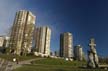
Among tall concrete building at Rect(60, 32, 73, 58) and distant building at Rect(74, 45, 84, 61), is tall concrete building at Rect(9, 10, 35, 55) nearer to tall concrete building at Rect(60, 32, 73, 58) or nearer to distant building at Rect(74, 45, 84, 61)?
tall concrete building at Rect(60, 32, 73, 58)

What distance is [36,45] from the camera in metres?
152

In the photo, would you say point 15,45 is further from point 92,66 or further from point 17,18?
point 92,66

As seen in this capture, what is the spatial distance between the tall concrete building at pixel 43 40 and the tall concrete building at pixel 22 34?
22557 mm

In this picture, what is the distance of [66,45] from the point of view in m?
178

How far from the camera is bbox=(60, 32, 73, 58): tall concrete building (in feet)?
575

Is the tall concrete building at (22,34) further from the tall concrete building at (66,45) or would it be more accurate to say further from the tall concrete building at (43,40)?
the tall concrete building at (66,45)

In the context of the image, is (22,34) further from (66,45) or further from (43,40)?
(66,45)

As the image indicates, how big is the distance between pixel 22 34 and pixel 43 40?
107 ft

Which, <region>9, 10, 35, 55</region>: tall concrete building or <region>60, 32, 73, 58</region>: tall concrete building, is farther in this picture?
<region>60, 32, 73, 58</region>: tall concrete building

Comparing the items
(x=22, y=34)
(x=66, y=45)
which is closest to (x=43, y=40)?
(x=22, y=34)

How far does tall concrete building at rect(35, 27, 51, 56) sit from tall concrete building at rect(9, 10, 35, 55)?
22.6 metres

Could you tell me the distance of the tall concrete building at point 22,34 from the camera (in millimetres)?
115688

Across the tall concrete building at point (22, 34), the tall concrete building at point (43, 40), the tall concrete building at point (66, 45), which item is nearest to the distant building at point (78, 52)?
the tall concrete building at point (66, 45)

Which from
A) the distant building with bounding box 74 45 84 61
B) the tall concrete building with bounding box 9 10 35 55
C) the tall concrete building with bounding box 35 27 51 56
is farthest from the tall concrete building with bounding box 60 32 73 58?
the tall concrete building with bounding box 9 10 35 55
